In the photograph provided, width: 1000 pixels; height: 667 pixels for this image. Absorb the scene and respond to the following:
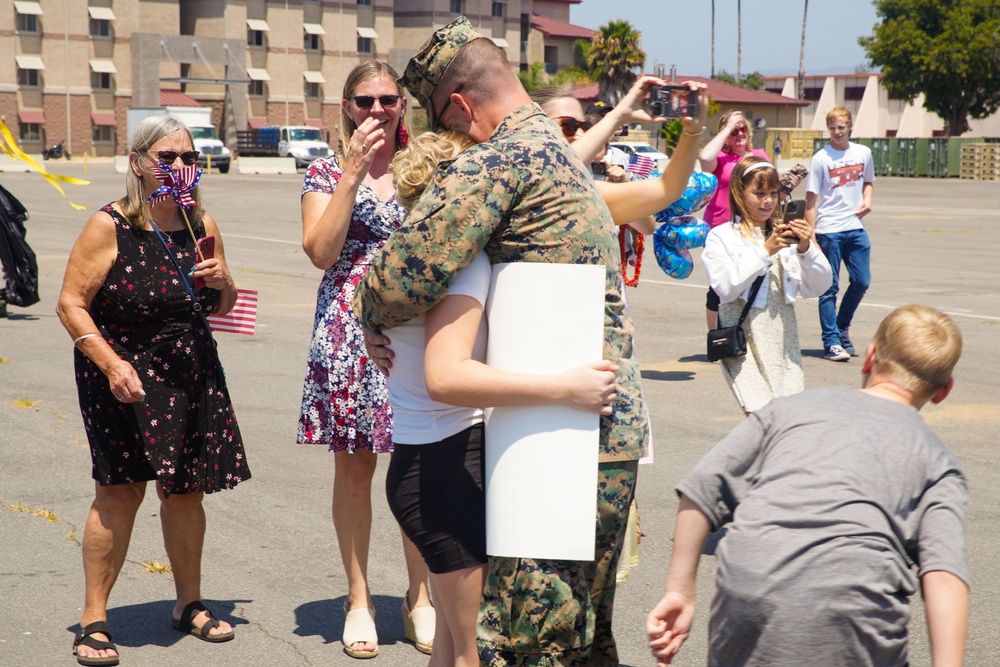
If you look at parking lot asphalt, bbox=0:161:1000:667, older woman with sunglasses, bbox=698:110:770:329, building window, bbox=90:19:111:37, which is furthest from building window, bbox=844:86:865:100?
older woman with sunglasses, bbox=698:110:770:329

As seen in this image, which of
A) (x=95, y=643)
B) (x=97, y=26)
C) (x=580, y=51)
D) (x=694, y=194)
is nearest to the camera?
(x=95, y=643)

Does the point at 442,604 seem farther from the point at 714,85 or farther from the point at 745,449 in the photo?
the point at 714,85

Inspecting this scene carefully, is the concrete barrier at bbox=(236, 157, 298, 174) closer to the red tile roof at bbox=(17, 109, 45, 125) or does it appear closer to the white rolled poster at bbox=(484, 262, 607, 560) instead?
the red tile roof at bbox=(17, 109, 45, 125)

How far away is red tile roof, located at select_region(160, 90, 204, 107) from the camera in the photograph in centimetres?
7369

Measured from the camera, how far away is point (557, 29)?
334ft

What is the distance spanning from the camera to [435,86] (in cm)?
279

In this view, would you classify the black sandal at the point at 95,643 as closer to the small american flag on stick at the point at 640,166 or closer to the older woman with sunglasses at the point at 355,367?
the older woman with sunglasses at the point at 355,367

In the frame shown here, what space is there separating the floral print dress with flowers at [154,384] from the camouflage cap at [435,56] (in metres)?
1.74

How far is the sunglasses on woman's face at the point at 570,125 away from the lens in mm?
4445

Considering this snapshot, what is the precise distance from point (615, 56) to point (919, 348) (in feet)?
268

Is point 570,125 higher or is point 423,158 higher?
point 570,125

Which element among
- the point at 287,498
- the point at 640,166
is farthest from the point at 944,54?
the point at 287,498

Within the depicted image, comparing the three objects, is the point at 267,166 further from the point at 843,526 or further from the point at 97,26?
the point at 843,526

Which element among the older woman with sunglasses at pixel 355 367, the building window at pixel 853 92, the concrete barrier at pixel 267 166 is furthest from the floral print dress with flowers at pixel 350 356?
the building window at pixel 853 92
